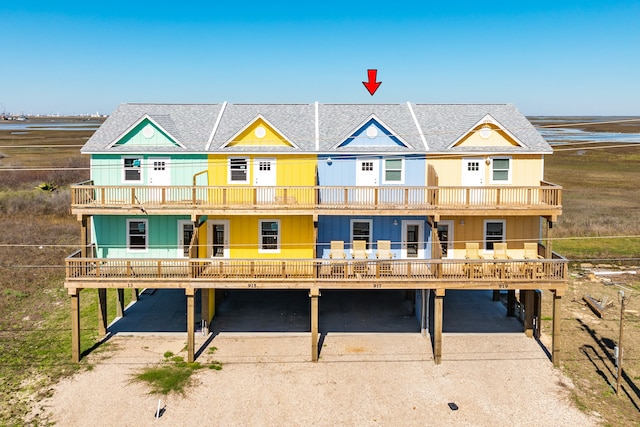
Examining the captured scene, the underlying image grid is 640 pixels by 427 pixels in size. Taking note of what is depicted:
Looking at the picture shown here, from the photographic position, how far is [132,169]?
2627cm

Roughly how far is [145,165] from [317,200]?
8092mm

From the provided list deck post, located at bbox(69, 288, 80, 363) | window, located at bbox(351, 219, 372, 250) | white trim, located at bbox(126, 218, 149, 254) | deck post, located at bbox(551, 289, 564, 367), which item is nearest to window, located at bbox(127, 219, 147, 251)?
white trim, located at bbox(126, 218, 149, 254)

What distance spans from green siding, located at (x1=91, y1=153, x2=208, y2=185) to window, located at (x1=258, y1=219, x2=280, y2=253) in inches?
137

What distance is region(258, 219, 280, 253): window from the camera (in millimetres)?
26438

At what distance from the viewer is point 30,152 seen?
101m

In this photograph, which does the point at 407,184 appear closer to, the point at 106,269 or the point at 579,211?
the point at 106,269

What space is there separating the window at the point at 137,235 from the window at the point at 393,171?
11259 mm

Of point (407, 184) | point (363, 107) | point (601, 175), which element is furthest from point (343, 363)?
point (601, 175)

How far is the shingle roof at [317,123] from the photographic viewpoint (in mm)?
26203

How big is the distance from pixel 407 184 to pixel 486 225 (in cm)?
406

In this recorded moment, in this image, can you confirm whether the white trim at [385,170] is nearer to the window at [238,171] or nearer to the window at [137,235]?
the window at [238,171]

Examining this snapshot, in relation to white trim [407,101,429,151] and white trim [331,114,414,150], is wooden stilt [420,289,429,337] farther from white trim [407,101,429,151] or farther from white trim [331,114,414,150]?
white trim [331,114,414,150]

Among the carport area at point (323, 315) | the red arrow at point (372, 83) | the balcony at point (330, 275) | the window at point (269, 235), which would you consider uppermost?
the red arrow at point (372, 83)

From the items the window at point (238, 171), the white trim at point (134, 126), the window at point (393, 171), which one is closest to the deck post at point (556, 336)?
the window at point (393, 171)
